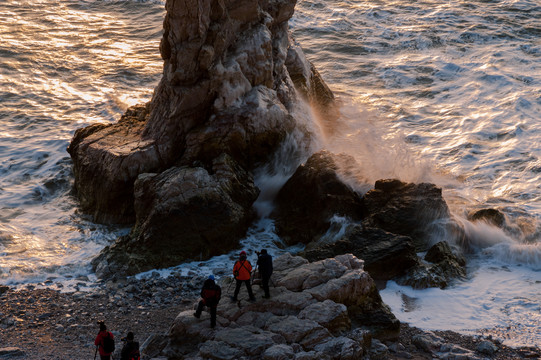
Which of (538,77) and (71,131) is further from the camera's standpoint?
(538,77)

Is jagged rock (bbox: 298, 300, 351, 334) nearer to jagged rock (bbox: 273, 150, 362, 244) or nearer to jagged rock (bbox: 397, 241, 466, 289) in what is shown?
jagged rock (bbox: 397, 241, 466, 289)

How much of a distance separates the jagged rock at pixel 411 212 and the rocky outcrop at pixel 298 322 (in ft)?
12.5

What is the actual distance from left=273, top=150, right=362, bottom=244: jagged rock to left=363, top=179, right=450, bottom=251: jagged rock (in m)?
0.70

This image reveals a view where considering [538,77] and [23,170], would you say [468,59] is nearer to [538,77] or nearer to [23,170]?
[538,77]

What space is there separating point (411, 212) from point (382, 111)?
409 inches

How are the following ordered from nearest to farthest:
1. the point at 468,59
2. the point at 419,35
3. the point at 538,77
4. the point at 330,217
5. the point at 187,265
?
the point at 187,265 < the point at 330,217 < the point at 538,77 < the point at 468,59 < the point at 419,35

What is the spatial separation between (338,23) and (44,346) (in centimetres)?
2926

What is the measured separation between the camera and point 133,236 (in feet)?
61.7

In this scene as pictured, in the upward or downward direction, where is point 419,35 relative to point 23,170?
upward

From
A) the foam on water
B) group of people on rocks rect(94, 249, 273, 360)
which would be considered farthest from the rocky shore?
the foam on water

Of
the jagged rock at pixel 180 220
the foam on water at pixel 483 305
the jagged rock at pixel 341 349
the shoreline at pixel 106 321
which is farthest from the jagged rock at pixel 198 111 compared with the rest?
the jagged rock at pixel 341 349

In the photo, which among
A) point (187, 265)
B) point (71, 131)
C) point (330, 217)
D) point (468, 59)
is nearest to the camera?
point (187, 265)

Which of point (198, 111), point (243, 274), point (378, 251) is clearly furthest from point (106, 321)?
point (198, 111)

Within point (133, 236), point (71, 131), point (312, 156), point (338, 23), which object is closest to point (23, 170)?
point (71, 131)
